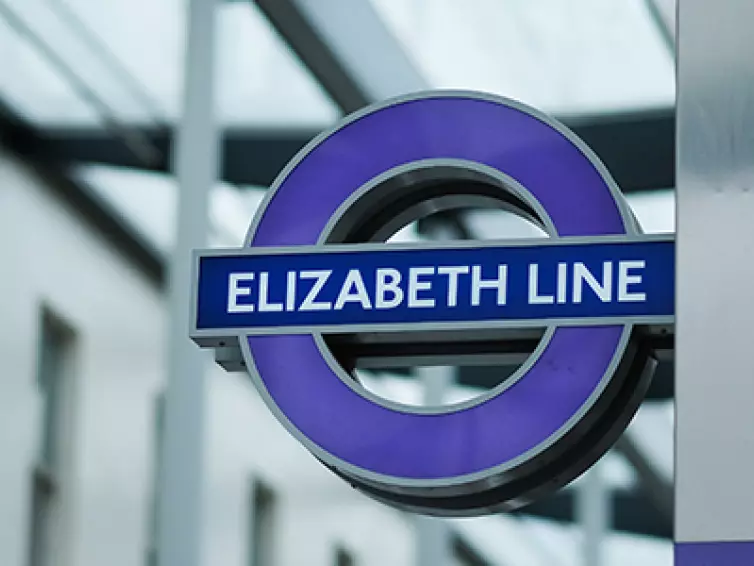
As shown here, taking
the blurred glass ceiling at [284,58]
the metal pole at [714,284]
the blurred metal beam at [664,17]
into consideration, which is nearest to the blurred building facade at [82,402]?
the blurred glass ceiling at [284,58]

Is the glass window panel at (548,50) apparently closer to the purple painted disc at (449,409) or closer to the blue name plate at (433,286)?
the purple painted disc at (449,409)

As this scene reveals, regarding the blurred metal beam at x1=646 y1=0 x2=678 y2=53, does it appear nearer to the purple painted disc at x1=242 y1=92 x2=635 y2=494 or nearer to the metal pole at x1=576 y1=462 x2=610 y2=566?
the metal pole at x1=576 y1=462 x2=610 y2=566

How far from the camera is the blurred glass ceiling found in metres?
11.6

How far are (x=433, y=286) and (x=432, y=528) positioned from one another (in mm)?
7519

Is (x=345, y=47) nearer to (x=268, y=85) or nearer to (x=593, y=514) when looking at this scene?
(x=268, y=85)

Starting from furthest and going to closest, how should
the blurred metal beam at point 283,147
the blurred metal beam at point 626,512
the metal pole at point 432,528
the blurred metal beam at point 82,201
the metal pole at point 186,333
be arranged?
the blurred metal beam at point 626,512, the metal pole at point 432,528, the blurred metal beam at point 82,201, the blurred metal beam at point 283,147, the metal pole at point 186,333

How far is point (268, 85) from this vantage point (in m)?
12.2

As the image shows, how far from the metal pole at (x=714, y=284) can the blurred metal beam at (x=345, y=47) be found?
14.1 feet

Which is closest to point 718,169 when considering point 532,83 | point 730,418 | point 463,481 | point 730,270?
point 730,270

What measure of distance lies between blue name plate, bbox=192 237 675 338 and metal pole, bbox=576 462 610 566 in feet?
36.4

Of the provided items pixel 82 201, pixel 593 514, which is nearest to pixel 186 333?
pixel 82 201

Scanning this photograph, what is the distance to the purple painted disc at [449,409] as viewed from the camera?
547cm

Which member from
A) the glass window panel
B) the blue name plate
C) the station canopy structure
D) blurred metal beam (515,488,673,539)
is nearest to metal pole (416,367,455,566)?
the station canopy structure

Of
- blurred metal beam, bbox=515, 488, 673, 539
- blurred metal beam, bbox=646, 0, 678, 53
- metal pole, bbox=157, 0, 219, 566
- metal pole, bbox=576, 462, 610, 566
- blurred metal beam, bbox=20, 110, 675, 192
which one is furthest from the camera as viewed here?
blurred metal beam, bbox=515, 488, 673, 539
